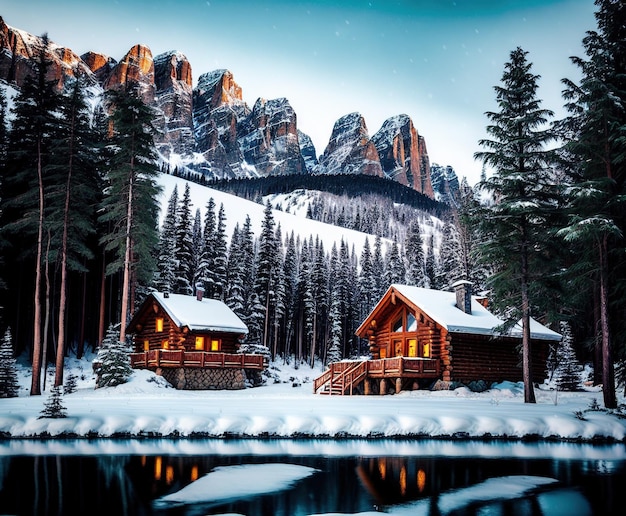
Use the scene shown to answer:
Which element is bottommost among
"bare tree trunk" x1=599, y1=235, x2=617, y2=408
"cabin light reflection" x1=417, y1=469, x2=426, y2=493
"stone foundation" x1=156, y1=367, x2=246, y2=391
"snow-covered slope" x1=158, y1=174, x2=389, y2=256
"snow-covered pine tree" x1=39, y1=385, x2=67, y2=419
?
"stone foundation" x1=156, y1=367, x2=246, y2=391

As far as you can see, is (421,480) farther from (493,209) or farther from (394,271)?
(394,271)

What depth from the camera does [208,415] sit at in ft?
52.7

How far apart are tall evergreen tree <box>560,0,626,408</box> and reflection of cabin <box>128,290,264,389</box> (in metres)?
22.2

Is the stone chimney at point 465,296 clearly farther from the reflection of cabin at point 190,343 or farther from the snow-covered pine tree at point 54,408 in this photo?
the snow-covered pine tree at point 54,408

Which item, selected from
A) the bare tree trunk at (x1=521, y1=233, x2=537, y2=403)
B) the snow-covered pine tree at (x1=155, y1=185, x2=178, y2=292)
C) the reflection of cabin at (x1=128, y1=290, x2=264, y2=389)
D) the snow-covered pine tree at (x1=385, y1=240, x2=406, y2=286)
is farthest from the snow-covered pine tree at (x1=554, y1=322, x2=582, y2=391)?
the snow-covered pine tree at (x1=385, y1=240, x2=406, y2=286)

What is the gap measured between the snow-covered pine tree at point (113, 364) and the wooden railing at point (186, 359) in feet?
13.3

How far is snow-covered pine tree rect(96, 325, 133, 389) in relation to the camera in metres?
26.8

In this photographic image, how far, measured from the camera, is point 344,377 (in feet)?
95.7

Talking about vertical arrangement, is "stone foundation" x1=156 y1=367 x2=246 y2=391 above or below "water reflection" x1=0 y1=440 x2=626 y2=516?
below

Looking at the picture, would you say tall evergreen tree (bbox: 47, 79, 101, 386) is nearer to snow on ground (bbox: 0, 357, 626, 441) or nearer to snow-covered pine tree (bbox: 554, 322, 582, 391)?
snow on ground (bbox: 0, 357, 626, 441)

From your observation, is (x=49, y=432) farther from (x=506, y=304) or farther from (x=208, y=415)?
(x=506, y=304)

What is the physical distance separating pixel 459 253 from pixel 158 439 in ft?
141

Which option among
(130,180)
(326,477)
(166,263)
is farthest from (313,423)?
(166,263)

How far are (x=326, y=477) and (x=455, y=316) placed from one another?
827 inches
